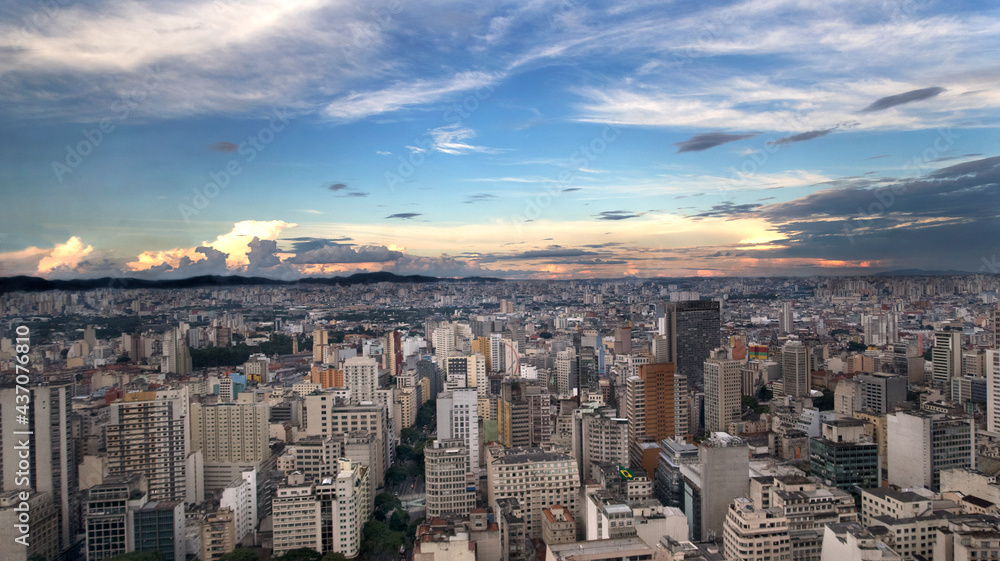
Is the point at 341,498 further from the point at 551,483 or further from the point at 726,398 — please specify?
the point at 726,398

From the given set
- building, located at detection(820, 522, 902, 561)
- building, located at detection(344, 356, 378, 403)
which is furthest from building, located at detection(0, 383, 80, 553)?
building, located at detection(820, 522, 902, 561)

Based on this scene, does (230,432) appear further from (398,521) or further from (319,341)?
(319,341)

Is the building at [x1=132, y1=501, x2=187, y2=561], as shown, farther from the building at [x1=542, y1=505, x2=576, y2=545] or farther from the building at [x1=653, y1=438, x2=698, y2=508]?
the building at [x1=653, y1=438, x2=698, y2=508]

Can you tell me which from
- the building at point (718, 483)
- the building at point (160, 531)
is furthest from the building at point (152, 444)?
the building at point (718, 483)

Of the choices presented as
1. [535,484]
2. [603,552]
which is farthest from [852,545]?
[535,484]

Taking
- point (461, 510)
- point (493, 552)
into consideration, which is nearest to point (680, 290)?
point (461, 510)

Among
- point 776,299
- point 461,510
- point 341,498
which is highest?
point 776,299
